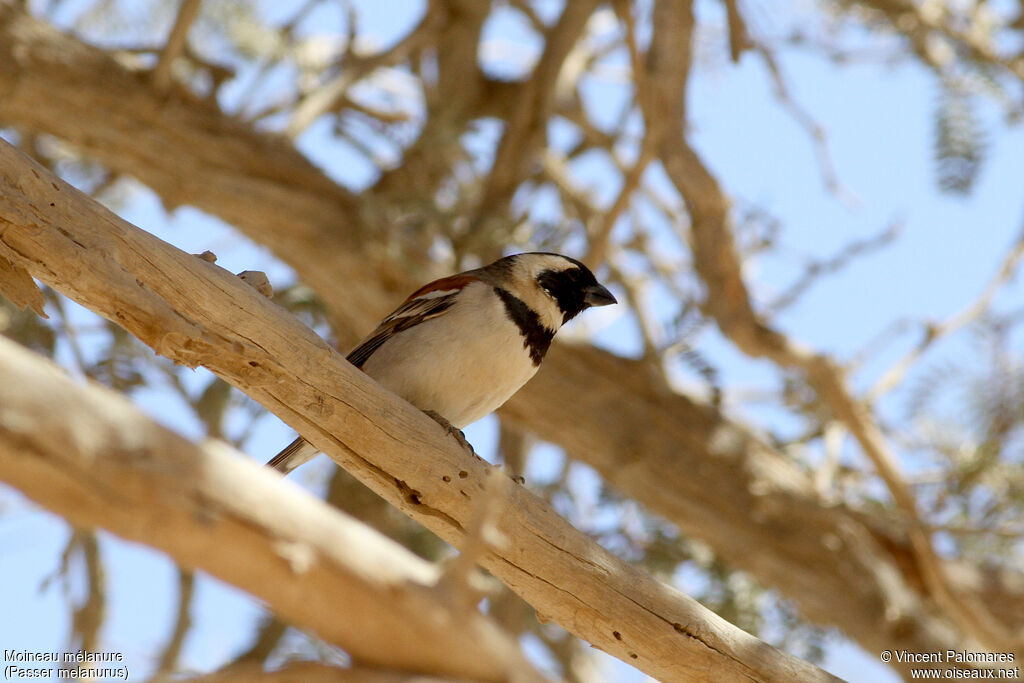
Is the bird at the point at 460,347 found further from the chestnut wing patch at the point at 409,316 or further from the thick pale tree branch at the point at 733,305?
the thick pale tree branch at the point at 733,305

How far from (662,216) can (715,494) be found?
2.66 meters

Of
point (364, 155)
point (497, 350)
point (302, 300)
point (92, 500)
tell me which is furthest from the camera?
point (364, 155)

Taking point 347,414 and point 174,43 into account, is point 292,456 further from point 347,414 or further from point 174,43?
point 174,43

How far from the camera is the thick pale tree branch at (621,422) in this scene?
5531 millimetres

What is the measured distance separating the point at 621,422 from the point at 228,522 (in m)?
4.49

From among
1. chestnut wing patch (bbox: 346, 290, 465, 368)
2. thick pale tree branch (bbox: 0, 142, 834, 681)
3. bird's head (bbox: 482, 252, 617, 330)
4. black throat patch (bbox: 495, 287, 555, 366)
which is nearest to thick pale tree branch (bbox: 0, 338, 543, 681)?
thick pale tree branch (bbox: 0, 142, 834, 681)

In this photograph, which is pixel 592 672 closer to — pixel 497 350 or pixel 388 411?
pixel 497 350

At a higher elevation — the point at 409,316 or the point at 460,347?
the point at 409,316

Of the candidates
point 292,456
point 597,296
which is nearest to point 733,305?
point 597,296

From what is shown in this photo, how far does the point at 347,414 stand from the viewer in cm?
327

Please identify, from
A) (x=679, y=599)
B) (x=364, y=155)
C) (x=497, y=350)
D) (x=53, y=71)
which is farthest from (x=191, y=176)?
(x=679, y=599)

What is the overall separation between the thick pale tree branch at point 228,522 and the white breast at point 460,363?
2588 mm

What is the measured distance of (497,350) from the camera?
4.31 metres

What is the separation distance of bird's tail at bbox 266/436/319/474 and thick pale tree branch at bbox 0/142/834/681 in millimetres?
743
